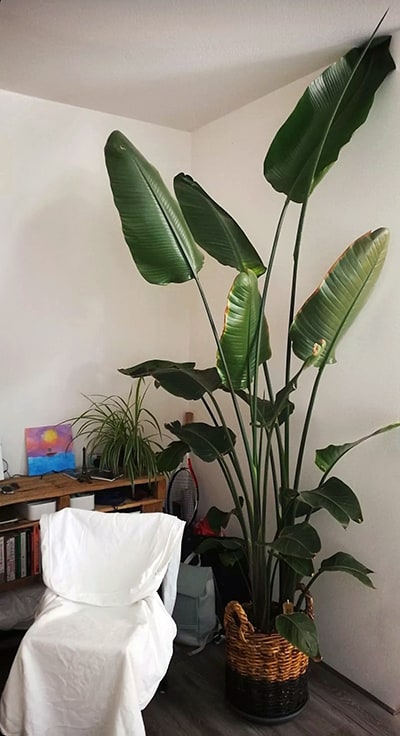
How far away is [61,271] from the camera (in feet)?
9.63

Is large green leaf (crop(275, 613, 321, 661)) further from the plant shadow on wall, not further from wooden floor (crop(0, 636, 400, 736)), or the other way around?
wooden floor (crop(0, 636, 400, 736))

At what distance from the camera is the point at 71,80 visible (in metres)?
2.58

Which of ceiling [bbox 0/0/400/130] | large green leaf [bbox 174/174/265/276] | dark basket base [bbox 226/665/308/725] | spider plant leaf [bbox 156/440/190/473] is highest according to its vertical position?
ceiling [bbox 0/0/400/130]

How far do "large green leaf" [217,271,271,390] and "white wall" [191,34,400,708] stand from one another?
1.58 feet

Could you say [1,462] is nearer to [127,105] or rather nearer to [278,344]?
[278,344]

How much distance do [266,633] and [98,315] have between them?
1715mm

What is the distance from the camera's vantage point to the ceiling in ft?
6.49

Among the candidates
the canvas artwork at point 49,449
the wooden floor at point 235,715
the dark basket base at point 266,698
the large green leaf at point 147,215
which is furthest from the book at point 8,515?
the large green leaf at point 147,215

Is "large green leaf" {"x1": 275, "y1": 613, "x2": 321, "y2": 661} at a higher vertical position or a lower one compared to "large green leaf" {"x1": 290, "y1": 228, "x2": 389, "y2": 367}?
lower

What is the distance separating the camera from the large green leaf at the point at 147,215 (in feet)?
6.77

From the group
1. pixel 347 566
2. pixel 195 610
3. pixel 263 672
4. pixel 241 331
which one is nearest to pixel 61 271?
pixel 241 331

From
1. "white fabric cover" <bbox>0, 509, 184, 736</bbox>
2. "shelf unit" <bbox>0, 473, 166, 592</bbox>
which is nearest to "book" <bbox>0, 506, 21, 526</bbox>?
"shelf unit" <bbox>0, 473, 166, 592</bbox>

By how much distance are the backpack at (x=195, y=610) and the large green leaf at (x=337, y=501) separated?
905 mm

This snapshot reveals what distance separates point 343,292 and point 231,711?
1.62 meters
